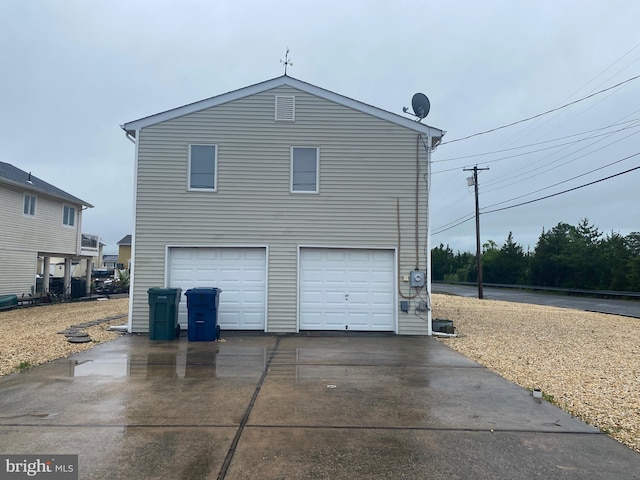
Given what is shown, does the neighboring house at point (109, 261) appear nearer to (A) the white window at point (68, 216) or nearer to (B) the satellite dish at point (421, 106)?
(A) the white window at point (68, 216)

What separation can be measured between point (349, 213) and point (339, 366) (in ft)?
15.2

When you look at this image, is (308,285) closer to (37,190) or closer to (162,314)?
(162,314)

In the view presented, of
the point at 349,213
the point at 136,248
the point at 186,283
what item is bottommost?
the point at 186,283

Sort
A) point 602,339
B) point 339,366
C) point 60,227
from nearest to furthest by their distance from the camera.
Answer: point 339,366
point 602,339
point 60,227

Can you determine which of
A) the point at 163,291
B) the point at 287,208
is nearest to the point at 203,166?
the point at 287,208

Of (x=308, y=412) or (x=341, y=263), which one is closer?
(x=308, y=412)

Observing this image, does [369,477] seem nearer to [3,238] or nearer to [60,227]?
[3,238]

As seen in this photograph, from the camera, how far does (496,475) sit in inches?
135

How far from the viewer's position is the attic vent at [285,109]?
1104 centimetres

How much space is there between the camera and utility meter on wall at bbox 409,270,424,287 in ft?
35.0

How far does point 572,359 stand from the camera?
7980 mm

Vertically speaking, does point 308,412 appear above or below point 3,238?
below

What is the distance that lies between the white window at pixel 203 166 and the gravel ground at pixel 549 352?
408cm

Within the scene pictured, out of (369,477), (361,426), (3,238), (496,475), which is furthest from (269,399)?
(3,238)
